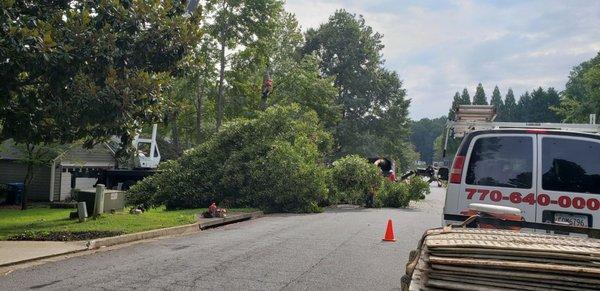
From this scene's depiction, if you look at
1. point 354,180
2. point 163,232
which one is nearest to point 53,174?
point 354,180

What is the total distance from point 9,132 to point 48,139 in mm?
929

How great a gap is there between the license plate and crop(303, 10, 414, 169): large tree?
2120 inches

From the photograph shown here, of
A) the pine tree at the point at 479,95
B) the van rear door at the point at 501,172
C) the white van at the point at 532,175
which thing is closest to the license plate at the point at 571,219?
the white van at the point at 532,175

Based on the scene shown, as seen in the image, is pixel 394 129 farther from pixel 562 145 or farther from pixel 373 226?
pixel 562 145

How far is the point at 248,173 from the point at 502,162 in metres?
14.5

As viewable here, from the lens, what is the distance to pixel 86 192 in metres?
16.1

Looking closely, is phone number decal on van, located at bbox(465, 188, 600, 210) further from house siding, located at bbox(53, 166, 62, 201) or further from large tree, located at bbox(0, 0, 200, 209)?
house siding, located at bbox(53, 166, 62, 201)

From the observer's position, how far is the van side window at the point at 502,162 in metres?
7.00

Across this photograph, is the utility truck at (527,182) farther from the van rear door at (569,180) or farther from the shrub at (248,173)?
the shrub at (248,173)

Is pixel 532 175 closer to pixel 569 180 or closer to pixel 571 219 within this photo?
pixel 569 180

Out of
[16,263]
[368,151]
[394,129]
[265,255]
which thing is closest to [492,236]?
[265,255]

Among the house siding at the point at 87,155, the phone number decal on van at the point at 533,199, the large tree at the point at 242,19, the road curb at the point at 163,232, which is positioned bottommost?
the road curb at the point at 163,232

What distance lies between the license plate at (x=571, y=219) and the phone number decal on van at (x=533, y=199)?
0.10 meters

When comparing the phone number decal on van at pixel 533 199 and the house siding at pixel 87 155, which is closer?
the phone number decal on van at pixel 533 199
